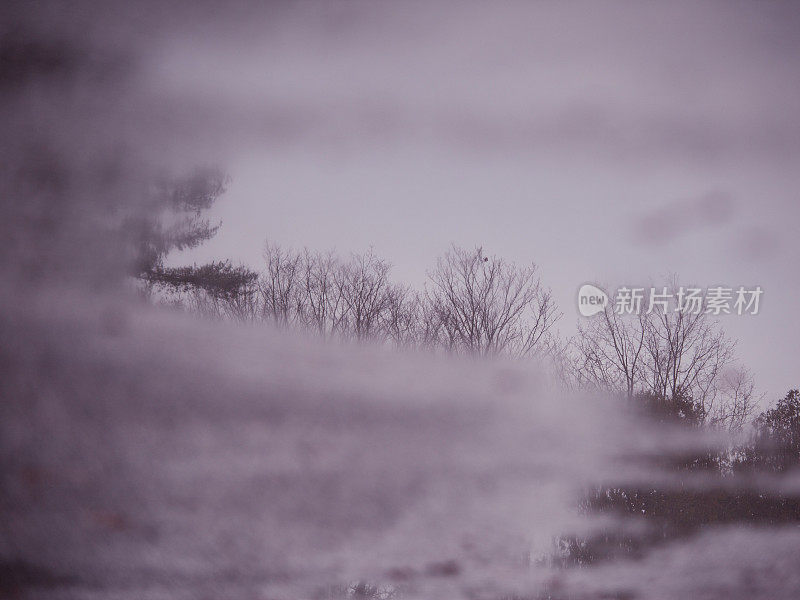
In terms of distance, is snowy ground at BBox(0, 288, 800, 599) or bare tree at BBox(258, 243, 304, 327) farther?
bare tree at BBox(258, 243, 304, 327)

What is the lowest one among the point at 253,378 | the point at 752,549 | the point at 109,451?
the point at 752,549

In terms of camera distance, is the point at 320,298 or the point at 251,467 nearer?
the point at 251,467

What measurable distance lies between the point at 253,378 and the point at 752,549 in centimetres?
233

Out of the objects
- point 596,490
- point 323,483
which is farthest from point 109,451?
point 596,490

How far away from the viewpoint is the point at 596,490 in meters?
1.98

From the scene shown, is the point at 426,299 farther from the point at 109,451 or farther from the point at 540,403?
the point at 109,451

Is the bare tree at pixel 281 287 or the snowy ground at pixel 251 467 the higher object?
the bare tree at pixel 281 287

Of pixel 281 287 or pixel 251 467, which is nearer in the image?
pixel 251 467

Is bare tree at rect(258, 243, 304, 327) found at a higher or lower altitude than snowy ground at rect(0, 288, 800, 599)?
higher

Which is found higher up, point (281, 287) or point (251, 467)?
point (281, 287)

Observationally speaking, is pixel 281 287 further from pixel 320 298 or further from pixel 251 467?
pixel 251 467

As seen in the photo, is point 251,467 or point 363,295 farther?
point 363,295

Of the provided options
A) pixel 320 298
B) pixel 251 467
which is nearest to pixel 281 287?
pixel 320 298

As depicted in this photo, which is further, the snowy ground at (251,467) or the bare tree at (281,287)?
the bare tree at (281,287)
